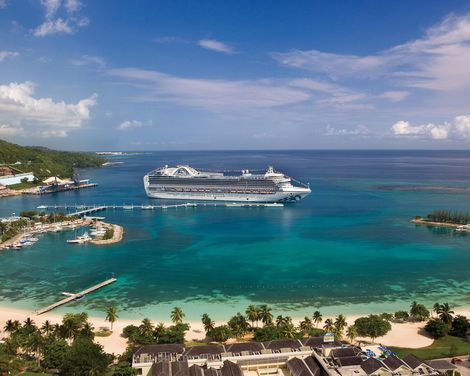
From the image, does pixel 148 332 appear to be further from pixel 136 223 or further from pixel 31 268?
pixel 136 223

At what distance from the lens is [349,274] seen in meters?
38.2

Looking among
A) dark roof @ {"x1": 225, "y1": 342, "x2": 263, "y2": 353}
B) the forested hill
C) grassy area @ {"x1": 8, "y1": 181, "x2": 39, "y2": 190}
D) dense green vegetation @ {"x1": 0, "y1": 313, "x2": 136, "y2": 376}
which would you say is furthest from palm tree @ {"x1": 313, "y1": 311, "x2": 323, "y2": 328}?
the forested hill

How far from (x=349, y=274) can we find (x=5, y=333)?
3024 centimetres

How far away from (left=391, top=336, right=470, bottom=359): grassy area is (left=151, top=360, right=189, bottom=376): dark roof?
1344 centimetres

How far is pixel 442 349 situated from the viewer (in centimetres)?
2416

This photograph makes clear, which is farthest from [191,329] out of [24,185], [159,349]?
[24,185]

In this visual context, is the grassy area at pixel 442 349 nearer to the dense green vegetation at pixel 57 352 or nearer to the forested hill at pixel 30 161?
the dense green vegetation at pixel 57 352

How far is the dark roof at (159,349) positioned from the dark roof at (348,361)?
882 centimetres

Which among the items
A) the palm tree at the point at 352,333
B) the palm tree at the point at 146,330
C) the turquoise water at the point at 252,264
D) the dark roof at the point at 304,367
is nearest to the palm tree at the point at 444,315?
the turquoise water at the point at 252,264

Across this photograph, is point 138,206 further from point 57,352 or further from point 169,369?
point 169,369

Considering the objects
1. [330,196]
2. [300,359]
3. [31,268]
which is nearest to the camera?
[300,359]

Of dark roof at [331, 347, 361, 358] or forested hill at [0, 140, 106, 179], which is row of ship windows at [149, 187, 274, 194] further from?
dark roof at [331, 347, 361, 358]

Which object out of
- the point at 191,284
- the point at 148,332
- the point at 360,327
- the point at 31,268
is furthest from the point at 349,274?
the point at 31,268

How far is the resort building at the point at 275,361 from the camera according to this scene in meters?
19.7
